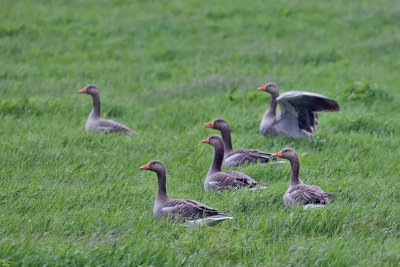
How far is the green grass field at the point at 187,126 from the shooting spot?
281 inches

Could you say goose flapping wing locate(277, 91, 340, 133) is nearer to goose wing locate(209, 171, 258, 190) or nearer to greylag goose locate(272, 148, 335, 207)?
goose wing locate(209, 171, 258, 190)

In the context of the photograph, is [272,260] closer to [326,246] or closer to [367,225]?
[326,246]

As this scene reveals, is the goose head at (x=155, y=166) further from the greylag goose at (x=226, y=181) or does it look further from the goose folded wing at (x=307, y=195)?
the goose folded wing at (x=307, y=195)

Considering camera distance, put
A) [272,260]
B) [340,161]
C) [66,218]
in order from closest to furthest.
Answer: [272,260] → [66,218] → [340,161]

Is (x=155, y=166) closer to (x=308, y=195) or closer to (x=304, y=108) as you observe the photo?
(x=308, y=195)

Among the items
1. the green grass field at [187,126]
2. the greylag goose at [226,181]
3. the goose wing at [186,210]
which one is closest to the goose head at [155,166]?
the green grass field at [187,126]

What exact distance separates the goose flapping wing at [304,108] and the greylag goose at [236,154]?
1.27m

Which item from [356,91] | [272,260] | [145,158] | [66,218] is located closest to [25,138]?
[145,158]

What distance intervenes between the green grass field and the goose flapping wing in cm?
36

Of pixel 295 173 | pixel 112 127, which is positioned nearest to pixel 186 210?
pixel 295 173

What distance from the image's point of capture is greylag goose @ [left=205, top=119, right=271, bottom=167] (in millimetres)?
10602

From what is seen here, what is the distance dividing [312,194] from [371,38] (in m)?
12.5

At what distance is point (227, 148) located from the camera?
37.2ft

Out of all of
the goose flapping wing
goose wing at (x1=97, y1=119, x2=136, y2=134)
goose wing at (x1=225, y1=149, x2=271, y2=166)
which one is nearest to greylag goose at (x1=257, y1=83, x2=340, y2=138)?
the goose flapping wing
